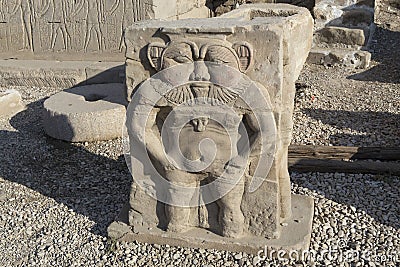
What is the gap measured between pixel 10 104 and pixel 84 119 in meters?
1.66

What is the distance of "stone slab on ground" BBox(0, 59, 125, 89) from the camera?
739 centimetres

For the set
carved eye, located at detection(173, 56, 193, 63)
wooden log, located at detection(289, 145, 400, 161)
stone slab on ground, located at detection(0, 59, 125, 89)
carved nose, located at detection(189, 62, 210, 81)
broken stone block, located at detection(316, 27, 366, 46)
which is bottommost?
wooden log, located at detection(289, 145, 400, 161)

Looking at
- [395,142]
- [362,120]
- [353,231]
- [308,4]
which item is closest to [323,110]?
[362,120]

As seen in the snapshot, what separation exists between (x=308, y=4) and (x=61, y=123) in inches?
257

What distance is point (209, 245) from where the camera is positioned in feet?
11.6

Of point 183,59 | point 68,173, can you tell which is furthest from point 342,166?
point 68,173

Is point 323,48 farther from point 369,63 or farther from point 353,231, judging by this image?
point 353,231

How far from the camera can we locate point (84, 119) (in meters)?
5.48

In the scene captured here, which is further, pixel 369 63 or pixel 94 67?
pixel 369 63

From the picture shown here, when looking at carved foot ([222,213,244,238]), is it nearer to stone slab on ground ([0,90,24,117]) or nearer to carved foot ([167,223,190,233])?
carved foot ([167,223,190,233])

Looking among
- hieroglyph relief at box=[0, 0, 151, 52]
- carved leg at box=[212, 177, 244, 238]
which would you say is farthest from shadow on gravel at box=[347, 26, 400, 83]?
carved leg at box=[212, 177, 244, 238]

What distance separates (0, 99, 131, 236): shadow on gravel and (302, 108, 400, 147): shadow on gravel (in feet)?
7.95

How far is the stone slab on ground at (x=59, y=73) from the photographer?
7.39 metres

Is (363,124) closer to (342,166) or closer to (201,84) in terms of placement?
(342,166)
